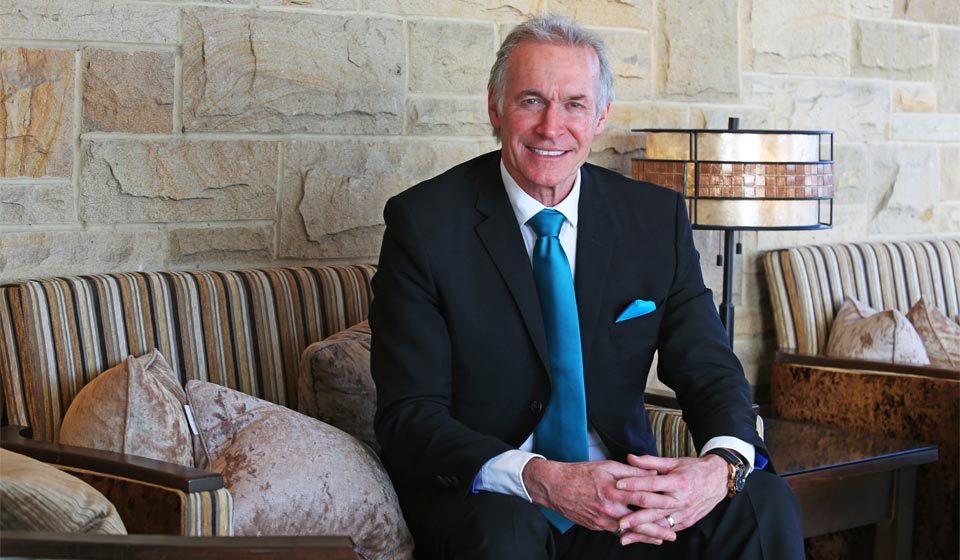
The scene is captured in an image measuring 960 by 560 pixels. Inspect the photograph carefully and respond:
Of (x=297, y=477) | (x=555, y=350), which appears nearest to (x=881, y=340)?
(x=555, y=350)

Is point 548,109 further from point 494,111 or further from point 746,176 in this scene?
point 746,176

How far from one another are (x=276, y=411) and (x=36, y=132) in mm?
886

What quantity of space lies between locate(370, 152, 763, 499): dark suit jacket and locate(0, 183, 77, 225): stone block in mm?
830

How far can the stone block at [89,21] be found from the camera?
243 centimetres

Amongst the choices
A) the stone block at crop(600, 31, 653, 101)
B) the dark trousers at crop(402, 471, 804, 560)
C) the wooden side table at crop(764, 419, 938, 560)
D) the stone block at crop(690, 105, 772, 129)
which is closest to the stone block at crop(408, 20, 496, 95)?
the stone block at crop(600, 31, 653, 101)

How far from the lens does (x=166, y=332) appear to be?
234 cm

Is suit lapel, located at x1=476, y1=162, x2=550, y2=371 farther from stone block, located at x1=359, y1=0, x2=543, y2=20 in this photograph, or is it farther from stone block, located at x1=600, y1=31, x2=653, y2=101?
stone block, located at x1=600, y1=31, x2=653, y2=101

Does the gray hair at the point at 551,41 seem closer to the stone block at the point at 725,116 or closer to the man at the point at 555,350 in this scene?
the man at the point at 555,350

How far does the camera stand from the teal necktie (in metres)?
2.07

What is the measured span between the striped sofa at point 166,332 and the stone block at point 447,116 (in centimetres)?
53

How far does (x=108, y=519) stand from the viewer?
4.95 feet

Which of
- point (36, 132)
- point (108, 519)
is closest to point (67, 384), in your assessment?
point (36, 132)

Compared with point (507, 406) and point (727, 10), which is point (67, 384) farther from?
point (727, 10)

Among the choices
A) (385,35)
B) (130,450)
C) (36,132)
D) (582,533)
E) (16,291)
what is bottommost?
(582,533)
